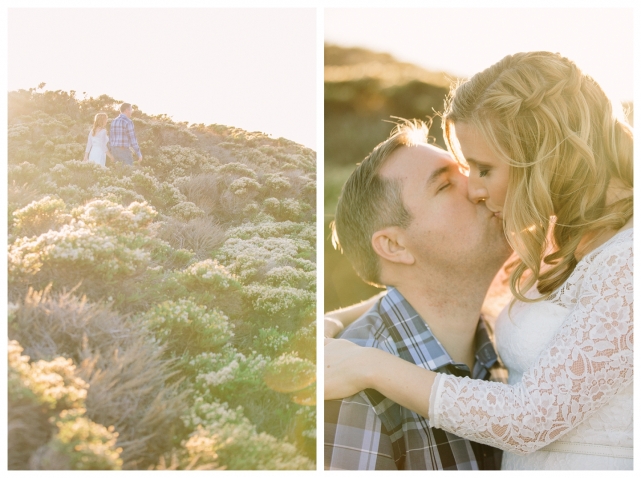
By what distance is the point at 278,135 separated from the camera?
258 centimetres

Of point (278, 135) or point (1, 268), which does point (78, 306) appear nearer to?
point (1, 268)

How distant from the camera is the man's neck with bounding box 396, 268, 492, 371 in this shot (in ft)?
8.36

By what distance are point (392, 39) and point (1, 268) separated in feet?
7.23

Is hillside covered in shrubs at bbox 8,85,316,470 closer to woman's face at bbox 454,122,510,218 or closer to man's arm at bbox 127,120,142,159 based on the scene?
man's arm at bbox 127,120,142,159

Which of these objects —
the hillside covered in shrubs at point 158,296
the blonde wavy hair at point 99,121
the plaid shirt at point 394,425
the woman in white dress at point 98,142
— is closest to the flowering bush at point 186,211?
the hillside covered in shrubs at point 158,296

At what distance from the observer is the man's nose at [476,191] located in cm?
241

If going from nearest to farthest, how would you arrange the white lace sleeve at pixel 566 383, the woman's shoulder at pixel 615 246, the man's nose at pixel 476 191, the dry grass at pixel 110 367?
the white lace sleeve at pixel 566 383, the woman's shoulder at pixel 615 246, the dry grass at pixel 110 367, the man's nose at pixel 476 191

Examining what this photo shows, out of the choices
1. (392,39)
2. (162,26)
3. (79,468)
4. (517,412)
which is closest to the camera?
(517,412)

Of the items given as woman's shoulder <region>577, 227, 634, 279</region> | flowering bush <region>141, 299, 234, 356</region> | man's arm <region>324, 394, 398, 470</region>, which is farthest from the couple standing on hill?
woman's shoulder <region>577, 227, 634, 279</region>

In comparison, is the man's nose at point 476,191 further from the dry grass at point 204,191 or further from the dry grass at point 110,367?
the dry grass at point 110,367

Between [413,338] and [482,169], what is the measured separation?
2.64 ft

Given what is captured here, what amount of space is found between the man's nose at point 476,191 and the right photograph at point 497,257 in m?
0.03

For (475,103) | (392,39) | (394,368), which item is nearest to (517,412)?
(394,368)

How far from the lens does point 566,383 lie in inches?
73.4
